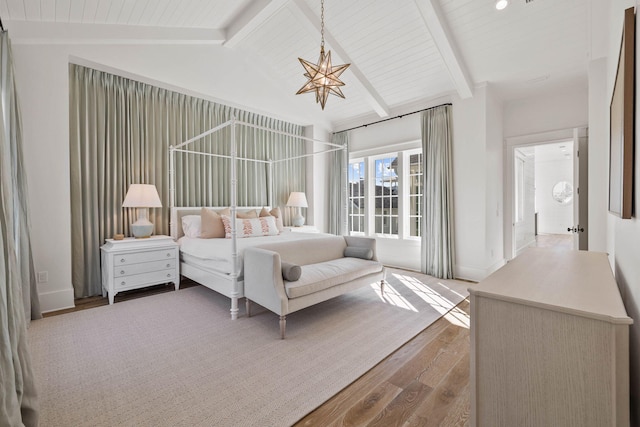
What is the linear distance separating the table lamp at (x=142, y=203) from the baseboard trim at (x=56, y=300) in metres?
0.88

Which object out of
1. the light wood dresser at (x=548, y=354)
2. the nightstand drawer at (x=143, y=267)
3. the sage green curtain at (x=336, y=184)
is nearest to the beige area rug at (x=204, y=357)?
the nightstand drawer at (x=143, y=267)

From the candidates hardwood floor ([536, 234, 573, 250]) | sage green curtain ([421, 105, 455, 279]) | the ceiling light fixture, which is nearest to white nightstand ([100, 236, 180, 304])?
sage green curtain ([421, 105, 455, 279])

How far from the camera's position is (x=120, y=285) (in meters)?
3.16

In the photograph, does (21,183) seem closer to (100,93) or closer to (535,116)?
(100,93)

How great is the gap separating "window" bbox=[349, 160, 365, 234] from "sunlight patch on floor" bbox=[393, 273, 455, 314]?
170cm

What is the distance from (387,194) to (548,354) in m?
4.63

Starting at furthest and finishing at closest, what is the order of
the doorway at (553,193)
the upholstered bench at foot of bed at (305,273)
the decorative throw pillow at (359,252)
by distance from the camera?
the doorway at (553,193), the decorative throw pillow at (359,252), the upholstered bench at foot of bed at (305,273)

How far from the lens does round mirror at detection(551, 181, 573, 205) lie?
8.98 metres

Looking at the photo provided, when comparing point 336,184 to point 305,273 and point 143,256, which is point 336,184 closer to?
point 305,273

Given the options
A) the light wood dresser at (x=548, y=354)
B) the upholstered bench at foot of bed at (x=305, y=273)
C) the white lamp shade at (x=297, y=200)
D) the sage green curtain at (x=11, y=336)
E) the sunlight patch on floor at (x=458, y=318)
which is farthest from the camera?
the white lamp shade at (x=297, y=200)

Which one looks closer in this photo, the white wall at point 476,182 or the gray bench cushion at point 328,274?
the gray bench cushion at point 328,274

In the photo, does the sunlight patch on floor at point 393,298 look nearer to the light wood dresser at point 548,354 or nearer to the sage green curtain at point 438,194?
the sage green curtain at point 438,194

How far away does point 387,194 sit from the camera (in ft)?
17.8

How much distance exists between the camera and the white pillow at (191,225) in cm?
387
